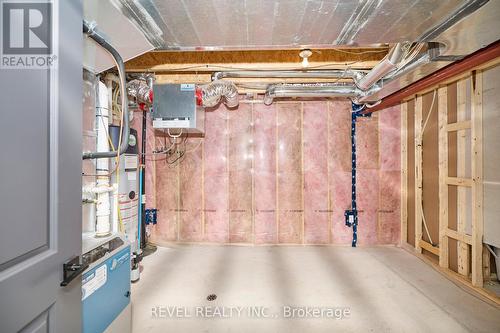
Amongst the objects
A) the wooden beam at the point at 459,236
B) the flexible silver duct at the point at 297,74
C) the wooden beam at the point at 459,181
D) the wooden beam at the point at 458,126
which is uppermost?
the flexible silver duct at the point at 297,74

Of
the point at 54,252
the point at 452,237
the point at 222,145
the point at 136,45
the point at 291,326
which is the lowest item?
the point at 291,326

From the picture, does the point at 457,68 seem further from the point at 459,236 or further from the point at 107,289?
the point at 107,289

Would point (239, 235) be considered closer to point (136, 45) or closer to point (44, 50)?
point (136, 45)

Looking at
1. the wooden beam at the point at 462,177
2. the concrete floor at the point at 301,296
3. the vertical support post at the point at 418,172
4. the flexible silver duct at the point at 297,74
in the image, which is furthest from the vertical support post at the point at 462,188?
the flexible silver duct at the point at 297,74

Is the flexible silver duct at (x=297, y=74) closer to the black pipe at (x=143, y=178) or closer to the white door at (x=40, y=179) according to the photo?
the black pipe at (x=143, y=178)

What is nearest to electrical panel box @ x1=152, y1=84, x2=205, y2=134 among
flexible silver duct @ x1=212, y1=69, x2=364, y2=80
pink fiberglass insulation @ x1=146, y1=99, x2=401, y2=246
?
flexible silver duct @ x1=212, y1=69, x2=364, y2=80

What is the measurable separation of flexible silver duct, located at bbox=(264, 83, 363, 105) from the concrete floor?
211 centimetres

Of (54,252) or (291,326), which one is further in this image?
(291,326)

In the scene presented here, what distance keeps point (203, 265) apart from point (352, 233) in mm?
2246

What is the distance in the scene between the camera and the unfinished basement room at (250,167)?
749mm

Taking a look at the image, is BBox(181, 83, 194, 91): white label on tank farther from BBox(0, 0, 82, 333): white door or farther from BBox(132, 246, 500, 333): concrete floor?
BBox(132, 246, 500, 333): concrete floor

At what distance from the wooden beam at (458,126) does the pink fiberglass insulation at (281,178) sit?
2.75 feet

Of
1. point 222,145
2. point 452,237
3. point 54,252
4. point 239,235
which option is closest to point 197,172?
point 222,145

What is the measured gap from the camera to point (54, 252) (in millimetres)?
752
